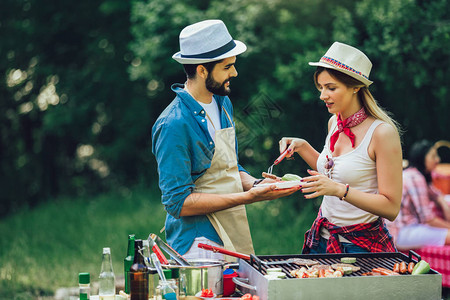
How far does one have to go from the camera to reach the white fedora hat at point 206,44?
128 inches

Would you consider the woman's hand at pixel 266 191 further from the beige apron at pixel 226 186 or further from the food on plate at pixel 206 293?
the food on plate at pixel 206 293

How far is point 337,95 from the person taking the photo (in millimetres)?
3283

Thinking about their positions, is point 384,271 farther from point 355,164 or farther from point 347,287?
point 355,164

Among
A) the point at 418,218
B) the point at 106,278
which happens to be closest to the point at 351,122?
the point at 106,278

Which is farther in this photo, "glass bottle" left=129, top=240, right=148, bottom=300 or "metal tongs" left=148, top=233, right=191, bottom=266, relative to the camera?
"metal tongs" left=148, top=233, right=191, bottom=266

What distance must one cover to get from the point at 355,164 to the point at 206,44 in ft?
3.15

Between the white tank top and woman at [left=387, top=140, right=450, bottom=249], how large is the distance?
264 cm

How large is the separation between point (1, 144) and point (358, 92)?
1029cm

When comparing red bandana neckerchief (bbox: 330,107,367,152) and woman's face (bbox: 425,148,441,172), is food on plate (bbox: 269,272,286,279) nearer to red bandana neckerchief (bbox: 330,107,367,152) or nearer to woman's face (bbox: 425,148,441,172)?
red bandana neckerchief (bbox: 330,107,367,152)

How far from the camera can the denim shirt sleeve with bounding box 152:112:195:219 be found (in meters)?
3.10

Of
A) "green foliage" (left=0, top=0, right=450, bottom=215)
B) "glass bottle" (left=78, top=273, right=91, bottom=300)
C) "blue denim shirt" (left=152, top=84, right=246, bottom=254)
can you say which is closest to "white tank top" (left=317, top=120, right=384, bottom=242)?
"blue denim shirt" (left=152, top=84, right=246, bottom=254)

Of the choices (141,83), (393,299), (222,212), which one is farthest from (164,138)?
(141,83)

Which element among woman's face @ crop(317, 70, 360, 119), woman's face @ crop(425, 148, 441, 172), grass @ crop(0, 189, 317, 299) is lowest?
grass @ crop(0, 189, 317, 299)

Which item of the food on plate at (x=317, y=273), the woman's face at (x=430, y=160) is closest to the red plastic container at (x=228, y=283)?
the food on plate at (x=317, y=273)
